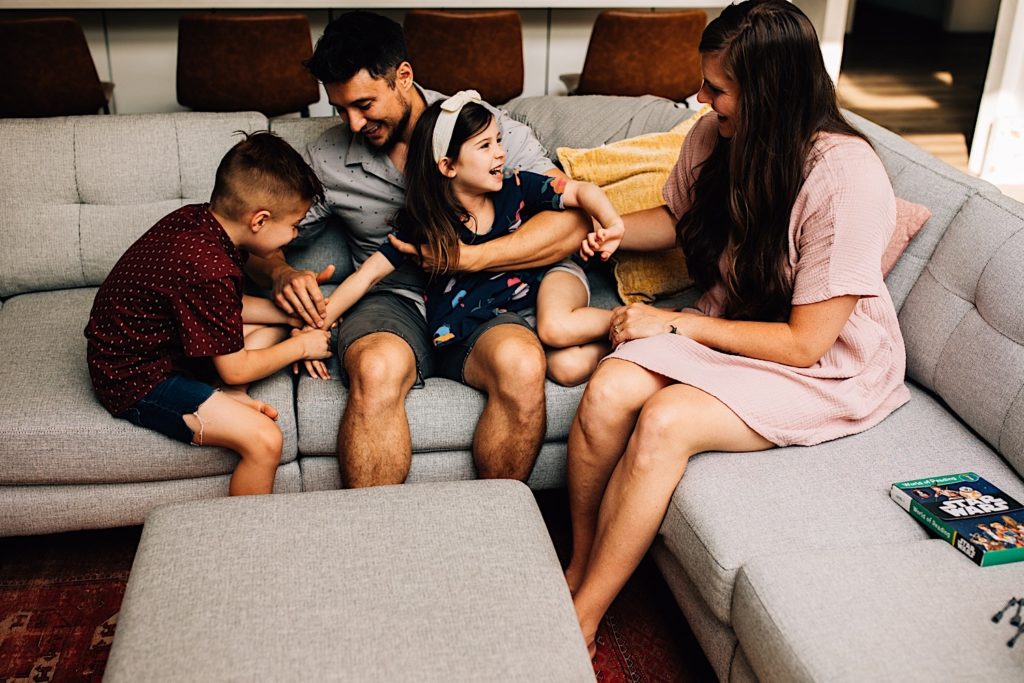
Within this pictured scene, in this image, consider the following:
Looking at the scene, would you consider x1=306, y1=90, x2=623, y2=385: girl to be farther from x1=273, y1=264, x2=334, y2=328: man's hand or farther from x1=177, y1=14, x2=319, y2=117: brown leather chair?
x1=177, y1=14, x2=319, y2=117: brown leather chair

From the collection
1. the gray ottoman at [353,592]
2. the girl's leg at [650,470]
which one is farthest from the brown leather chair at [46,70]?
the girl's leg at [650,470]

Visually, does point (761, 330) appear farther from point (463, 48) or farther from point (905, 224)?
point (463, 48)

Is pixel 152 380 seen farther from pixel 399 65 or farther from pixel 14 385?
pixel 399 65

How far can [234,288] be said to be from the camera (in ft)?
6.32

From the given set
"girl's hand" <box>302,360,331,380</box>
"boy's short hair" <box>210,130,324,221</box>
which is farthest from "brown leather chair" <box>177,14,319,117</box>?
"girl's hand" <box>302,360,331,380</box>

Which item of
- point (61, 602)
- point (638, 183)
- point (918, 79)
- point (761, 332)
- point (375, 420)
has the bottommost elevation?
point (61, 602)

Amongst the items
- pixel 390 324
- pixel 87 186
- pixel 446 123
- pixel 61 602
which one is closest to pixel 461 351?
pixel 390 324

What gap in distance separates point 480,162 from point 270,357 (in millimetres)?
631

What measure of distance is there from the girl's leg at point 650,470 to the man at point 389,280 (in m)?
0.32

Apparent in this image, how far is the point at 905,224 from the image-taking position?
6.60 feet

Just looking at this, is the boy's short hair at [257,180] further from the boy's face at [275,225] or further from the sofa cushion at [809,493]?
the sofa cushion at [809,493]

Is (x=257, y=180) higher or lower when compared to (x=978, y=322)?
higher

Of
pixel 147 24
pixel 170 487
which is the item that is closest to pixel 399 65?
pixel 170 487

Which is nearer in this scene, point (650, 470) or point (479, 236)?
point (650, 470)
